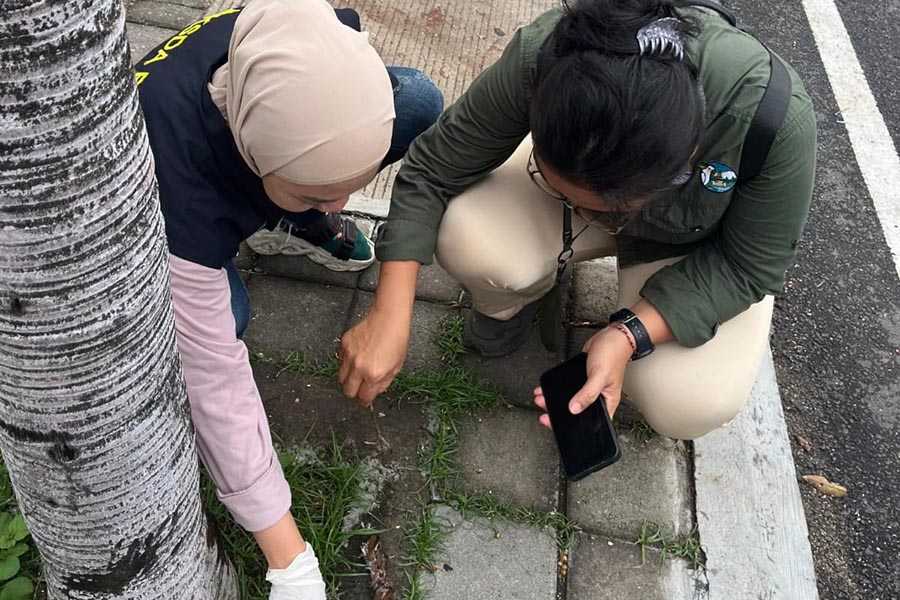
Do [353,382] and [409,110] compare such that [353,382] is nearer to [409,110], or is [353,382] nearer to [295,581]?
[295,581]

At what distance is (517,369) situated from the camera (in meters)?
2.29

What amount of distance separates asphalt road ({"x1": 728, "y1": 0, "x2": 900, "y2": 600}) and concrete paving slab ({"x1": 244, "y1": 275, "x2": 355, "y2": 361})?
55.2 inches

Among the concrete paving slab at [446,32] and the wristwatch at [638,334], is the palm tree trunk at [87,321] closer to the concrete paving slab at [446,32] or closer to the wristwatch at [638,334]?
the wristwatch at [638,334]

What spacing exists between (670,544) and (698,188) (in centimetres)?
88

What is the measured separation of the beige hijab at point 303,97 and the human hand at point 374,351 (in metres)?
0.46

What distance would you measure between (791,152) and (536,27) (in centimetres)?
60

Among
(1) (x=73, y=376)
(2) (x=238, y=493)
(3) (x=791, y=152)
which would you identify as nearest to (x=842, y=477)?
(3) (x=791, y=152)

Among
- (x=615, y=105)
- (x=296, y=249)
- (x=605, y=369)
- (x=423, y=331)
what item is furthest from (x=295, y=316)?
(x=615, y=105)

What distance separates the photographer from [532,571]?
6.15 feet

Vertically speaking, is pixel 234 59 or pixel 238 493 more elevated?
pixel 234 59

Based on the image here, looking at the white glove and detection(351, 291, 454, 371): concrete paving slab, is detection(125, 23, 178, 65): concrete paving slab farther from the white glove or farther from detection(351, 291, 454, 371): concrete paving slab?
the white glove

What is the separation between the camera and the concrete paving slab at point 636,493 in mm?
Answer: 1994

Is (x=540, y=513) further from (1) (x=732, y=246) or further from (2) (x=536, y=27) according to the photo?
(2) (x=536, y=27)

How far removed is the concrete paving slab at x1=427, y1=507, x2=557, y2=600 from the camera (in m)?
1.84
